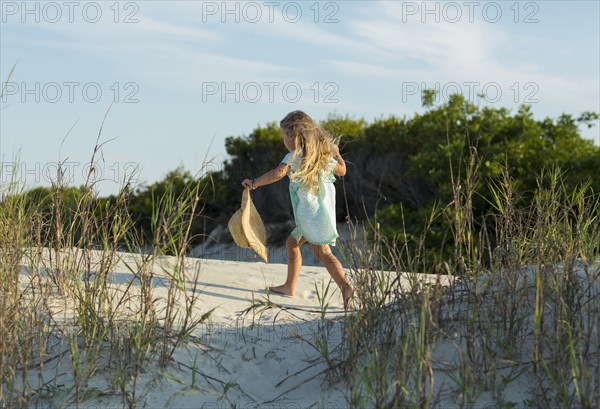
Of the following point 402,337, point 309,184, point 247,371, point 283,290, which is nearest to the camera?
point 402,337

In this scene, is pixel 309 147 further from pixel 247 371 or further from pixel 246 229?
pixel 247 371

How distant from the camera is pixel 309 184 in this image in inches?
241

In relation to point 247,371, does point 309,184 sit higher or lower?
higher

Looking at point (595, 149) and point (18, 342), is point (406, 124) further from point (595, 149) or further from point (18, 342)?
point (18, 342)

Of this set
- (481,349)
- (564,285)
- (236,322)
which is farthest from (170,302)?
(564,285)

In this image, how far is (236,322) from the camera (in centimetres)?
501

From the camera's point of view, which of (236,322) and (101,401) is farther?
(236,322)

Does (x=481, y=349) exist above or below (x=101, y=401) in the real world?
above

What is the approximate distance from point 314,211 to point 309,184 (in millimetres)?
210

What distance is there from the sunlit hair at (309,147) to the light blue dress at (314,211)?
43 millimetres

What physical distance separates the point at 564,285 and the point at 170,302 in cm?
212

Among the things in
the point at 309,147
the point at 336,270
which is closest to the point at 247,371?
the point at 336,270

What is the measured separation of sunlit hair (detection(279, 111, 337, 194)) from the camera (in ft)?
20.0

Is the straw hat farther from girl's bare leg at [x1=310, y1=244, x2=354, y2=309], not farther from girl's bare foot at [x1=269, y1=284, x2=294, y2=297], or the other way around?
girl's bare leg at [x1=310, y1=244, x2=354, y2=309]
